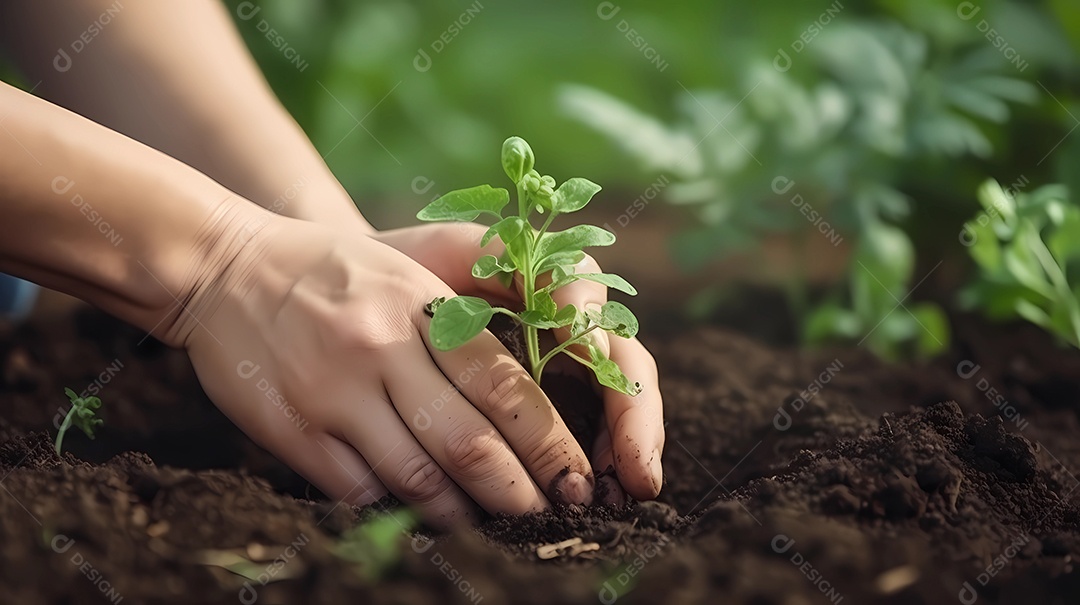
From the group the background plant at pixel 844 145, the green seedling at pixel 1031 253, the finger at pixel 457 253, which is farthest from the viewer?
the background plant at pixel 844 145

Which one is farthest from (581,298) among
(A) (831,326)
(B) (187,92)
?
(A) (831,326)

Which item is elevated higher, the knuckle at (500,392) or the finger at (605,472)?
the knuckle at (500,392)

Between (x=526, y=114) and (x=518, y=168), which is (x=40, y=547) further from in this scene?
(x=526, y=114)

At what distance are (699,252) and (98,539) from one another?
1612 millimetres

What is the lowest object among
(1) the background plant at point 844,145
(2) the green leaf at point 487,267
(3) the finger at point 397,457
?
(3) the finger at point 397,457

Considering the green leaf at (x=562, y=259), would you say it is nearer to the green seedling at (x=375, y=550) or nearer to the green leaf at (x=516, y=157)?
the green leaf at (x=516, y=157)

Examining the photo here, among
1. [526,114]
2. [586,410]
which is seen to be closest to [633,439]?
[586,410]

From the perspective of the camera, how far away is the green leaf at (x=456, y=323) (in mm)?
1140

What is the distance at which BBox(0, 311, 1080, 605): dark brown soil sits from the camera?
89cm

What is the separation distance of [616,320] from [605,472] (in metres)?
0.25

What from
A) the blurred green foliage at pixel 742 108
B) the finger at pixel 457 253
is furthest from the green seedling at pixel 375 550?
the blurred green foliage at pixel 742 108

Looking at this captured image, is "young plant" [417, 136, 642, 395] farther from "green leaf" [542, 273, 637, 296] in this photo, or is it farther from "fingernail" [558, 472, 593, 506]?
"fingernail" [558, 472, 593, 506]

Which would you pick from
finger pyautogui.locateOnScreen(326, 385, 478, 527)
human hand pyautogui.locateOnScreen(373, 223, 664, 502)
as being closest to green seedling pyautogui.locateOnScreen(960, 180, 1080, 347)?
human hand pyautogui.locateOnScreen(373, 223, 664, 502)

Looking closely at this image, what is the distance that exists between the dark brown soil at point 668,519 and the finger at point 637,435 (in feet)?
0.14
